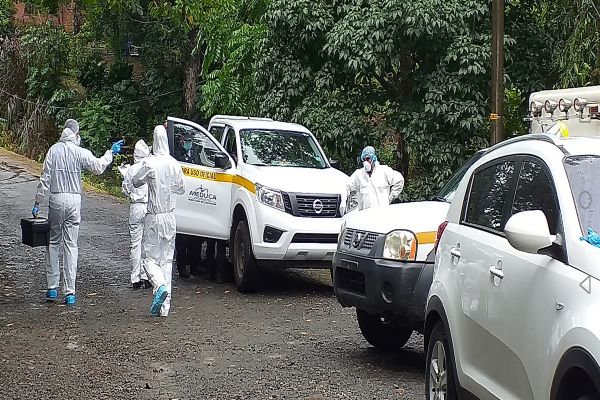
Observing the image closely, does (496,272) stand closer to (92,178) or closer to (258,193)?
(258,193)

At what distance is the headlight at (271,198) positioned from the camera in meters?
12.8

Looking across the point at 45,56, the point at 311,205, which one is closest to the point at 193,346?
the point at 311,205

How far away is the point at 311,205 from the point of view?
42.1ft

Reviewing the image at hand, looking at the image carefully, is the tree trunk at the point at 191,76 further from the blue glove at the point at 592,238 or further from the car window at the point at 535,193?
the blue glove at the point at 592,238

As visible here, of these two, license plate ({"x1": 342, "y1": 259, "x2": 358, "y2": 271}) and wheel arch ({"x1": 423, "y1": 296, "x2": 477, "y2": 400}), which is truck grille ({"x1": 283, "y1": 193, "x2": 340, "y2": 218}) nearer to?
license plate ({"x1": 342, "y1": 259, "x2": 358, "y2": 271})

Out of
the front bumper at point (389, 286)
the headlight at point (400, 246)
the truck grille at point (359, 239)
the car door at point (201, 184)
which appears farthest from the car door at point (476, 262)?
the car door at point (201, 184)

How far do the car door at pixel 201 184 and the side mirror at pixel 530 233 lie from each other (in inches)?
353

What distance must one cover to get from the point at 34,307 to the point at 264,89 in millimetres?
9811

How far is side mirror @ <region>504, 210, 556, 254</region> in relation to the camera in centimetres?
463

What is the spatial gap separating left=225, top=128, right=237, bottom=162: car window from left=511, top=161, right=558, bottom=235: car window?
27.5ft

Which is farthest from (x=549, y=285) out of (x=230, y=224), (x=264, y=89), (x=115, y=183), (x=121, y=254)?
(x=115, y=183)

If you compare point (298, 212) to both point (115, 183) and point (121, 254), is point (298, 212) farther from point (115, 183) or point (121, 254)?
point (115, 183)

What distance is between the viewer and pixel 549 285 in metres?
4.73

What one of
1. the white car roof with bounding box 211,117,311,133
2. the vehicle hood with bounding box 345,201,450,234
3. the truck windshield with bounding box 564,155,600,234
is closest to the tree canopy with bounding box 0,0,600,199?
the white car roof with bounding box 211,117,311,133
